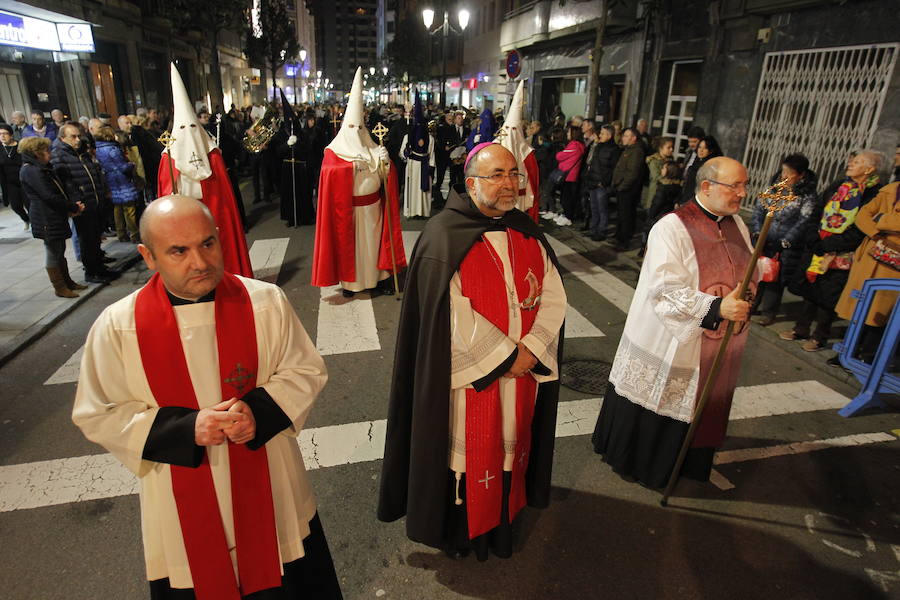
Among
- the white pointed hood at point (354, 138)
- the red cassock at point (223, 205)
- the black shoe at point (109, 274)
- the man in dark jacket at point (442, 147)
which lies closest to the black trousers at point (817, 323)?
the white pointed hood at point (354, 138)

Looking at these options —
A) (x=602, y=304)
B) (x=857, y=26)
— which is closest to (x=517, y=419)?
(x=602, y=304)

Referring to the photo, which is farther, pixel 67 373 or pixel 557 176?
pixel 557 176

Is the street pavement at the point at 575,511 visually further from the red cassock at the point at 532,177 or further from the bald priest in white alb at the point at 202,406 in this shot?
the red cassock at the point at 532,177

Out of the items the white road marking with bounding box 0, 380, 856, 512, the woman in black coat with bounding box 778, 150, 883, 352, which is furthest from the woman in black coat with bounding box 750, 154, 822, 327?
the white road marking with bounding box 0, 380, 856, 512

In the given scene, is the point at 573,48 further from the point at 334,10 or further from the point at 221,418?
the point at 334,10

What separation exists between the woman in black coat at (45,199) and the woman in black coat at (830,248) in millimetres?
8641

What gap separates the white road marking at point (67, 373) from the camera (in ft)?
16.1

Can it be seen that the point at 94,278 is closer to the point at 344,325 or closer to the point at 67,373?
the point at 67,373

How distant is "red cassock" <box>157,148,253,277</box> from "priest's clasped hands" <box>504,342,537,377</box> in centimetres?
435

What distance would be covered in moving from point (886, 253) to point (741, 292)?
333 cm

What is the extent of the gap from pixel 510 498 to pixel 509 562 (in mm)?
453

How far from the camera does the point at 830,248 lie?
18.0 feet

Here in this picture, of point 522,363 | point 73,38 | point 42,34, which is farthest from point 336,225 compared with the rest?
point 73,38

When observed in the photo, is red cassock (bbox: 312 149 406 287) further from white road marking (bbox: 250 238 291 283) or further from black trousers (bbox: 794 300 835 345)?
black trousers (bbox: 794 300 835 345)
